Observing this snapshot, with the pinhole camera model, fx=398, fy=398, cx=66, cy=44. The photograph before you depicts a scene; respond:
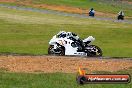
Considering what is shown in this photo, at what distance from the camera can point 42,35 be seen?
43.6m

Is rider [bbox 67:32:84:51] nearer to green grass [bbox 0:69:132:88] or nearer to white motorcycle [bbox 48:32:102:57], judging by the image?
white motorcycle [bbox 48:32:102:57]

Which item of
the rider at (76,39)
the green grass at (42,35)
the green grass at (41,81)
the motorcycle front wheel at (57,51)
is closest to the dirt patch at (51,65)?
the green grass at (41,81)

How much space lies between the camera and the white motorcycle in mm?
27234

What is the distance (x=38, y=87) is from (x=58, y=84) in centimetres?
90

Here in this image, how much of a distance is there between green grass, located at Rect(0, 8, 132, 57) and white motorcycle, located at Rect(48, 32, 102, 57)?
9.69ft

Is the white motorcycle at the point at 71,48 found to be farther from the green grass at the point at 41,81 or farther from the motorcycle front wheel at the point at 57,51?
the green grass at the point at 41,81

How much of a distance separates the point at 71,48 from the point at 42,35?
1635cm

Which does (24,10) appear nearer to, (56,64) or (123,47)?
(123,47)

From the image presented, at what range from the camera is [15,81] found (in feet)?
46.3

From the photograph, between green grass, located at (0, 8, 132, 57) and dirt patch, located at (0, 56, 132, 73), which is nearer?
dirt patch, located at (0, 56, 132, 73)

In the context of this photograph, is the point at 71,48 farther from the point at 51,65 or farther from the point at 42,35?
the point at 42,35

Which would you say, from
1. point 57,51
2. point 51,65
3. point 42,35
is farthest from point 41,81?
point 42,35

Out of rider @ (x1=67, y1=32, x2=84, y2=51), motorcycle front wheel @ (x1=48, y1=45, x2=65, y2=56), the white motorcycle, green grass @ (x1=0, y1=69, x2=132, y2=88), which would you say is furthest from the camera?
rider @ (x1=67, y1=32, x2=84, y2=51)

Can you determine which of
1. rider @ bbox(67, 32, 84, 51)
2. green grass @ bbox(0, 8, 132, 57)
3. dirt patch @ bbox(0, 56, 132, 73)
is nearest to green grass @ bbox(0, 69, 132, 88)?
dirt patch @ bbox(0, 56, 132, 73)
